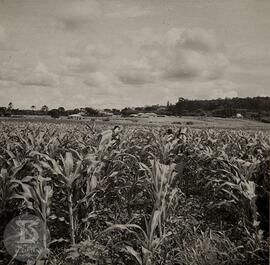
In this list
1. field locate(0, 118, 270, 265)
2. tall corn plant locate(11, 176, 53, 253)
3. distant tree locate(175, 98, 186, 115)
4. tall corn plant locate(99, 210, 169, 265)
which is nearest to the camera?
tall corn plant locate(99, 210, 169, 265)

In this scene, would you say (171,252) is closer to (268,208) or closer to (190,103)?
(268,208)

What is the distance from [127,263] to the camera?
3510 mm

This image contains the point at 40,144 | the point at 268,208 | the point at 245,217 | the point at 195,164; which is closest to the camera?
the point at 268,208

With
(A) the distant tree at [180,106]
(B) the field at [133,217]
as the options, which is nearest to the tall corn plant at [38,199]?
(B) the field at [133,217]

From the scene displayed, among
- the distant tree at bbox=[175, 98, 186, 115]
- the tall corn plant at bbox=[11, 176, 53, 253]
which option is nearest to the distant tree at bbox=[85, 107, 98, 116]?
the distant tree at bbox=[175, 98, 186, 115]

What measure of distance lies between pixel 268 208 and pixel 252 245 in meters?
0.44

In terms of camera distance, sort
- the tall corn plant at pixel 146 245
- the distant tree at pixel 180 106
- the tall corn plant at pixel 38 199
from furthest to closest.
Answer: the distant tree at pixel 180 106
the tall corn plant at pixel 38 199
the tall corn plant at pixel 146 245

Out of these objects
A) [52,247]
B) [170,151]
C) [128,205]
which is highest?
[170,151]

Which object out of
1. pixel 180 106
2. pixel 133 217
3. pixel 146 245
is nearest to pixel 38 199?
pixel 133 217

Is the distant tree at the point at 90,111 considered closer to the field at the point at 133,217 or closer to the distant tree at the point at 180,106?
the distant tree at the point at 180,106

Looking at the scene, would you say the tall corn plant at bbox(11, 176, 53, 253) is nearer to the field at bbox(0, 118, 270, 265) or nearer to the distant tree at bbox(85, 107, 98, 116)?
the field at bbox(0, 118, 270, 265)

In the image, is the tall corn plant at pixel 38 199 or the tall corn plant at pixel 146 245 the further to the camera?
the tall corn plant at pixel 38 199

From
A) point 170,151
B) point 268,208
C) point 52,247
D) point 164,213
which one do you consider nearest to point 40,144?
point 170,151

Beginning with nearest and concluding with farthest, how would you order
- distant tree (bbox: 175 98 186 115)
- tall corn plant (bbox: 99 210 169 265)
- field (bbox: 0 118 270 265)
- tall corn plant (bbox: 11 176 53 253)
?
tall corn plant (bbox: 99 210 169 265)
field (bbox: 0 118 270 265)
tall corn plant (bbox: 11 176 53 253)
distant tree (bbox: 175 98 186 115)
